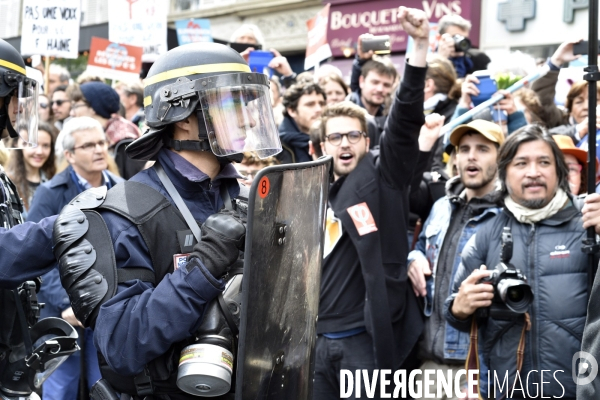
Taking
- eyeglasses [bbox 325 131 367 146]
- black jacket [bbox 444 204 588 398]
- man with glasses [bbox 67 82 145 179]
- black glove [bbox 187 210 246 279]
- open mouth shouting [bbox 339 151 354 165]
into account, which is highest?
man with glasses [bbox 67 82 145 179]

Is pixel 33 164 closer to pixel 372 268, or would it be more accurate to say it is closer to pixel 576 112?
pixel 372 268

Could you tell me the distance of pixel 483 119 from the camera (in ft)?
18.6

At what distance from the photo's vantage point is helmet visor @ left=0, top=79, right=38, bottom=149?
12.4 ft

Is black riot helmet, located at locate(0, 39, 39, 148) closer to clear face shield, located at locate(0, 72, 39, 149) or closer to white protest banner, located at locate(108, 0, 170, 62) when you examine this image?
clear face shield, located at locate(0, 72, 39, 149)

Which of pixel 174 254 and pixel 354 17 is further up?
pixel 354 17

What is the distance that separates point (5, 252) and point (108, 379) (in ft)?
2.11

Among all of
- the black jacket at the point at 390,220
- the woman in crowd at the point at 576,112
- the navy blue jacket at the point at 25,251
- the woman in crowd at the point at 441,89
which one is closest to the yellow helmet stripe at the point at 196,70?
the navy blue jacket at the point at 25,251

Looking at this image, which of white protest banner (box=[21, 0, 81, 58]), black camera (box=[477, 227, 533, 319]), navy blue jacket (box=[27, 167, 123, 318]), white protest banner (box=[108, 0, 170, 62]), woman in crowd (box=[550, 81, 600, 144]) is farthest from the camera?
white protest banner (box=[108, 0, 170, 62])

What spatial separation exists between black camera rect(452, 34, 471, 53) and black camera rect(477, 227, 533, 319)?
3.65 meters

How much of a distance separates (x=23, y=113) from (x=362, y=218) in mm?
1932

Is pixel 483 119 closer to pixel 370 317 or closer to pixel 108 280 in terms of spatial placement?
pixel 370 317

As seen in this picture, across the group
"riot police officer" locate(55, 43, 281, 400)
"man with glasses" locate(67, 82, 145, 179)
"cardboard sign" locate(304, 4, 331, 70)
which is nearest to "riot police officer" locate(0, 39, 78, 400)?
"riot police officer" locate(55, 43, 281, 400)

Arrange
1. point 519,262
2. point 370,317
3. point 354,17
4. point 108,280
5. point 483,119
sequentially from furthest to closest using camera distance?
point 354,17 → point 483,119 → point 370,317 → point 519,262 → point 108,280

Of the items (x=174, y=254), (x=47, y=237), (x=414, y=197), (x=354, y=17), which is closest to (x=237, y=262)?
(x=174, y=254)
